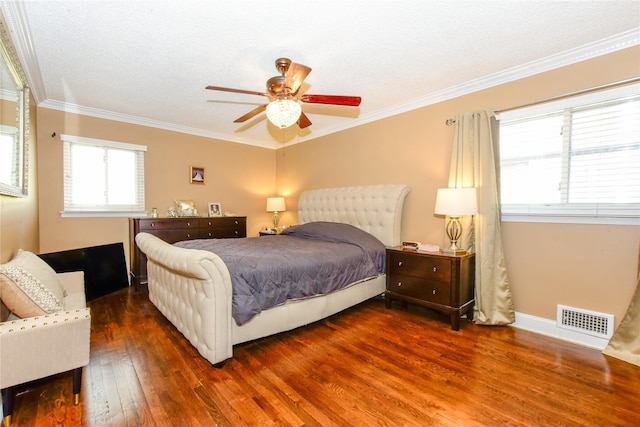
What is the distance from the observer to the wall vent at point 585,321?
2332 mm

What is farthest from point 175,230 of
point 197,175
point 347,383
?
point 347,383

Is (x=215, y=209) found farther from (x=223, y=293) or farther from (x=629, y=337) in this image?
(x=629, y=337)

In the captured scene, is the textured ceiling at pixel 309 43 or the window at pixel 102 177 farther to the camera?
the window at pixel 102 177

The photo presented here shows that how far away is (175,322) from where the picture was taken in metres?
2.54

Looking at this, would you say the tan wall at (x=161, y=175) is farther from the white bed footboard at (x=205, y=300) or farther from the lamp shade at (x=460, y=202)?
the lamp shade at (x=460, y=202)

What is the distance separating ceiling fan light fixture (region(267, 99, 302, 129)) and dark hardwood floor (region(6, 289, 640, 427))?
192 cm

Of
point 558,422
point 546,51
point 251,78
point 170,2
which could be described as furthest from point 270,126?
point 558,422

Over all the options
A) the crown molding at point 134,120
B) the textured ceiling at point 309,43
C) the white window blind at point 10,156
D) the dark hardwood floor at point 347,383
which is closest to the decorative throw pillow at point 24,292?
the dark hardwood floor at point 347,383

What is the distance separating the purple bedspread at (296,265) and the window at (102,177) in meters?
1.87

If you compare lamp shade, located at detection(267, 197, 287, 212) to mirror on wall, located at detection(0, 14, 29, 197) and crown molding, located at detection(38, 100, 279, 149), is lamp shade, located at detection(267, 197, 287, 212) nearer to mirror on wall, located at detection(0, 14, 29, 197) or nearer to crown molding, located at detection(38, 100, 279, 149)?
crown molding, located at detection(38, 100, 279, 149)

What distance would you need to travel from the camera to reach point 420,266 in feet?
9.74

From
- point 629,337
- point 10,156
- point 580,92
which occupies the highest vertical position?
point 580,92

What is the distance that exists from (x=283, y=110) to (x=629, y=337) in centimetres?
321

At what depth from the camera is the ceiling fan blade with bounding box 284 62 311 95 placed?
79.1 inches
